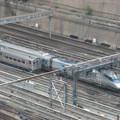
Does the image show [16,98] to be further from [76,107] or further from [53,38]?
[53,38]

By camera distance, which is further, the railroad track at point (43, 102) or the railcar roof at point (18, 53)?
the railcar roof at point (18, 53)

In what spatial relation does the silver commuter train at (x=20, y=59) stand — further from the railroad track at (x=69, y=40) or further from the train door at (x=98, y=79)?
the railroad track at (x=69, y=40)

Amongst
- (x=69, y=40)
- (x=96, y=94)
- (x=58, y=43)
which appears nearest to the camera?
(x=96, y=94)

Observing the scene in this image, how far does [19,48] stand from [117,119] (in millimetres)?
15974

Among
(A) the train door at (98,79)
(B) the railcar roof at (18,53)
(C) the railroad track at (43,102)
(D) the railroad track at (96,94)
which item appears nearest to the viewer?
(C) the railroad track at (43,102)

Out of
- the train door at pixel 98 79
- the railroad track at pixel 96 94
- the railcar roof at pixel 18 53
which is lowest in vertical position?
the railroad track at pixel 96 94

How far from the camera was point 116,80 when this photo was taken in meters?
29.6

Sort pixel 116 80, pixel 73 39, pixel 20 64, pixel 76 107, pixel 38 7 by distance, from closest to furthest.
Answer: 1. pixel 76 107
2. pixel 116 80
3. pixel 20 64
4. pixel 73 39
5. pixel 38 7

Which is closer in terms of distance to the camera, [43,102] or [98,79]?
[43,102]

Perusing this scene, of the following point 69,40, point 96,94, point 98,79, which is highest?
point 69,40

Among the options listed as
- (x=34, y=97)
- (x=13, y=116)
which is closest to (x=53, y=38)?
(x=34, y=97)

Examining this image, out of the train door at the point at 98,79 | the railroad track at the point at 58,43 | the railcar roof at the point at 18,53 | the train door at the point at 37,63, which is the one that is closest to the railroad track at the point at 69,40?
the railroad track at the point at 58,43

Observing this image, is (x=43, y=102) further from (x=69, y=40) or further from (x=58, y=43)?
(x=69, y=40)

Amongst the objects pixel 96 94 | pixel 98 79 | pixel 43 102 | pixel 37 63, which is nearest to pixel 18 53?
pixel 37 63
